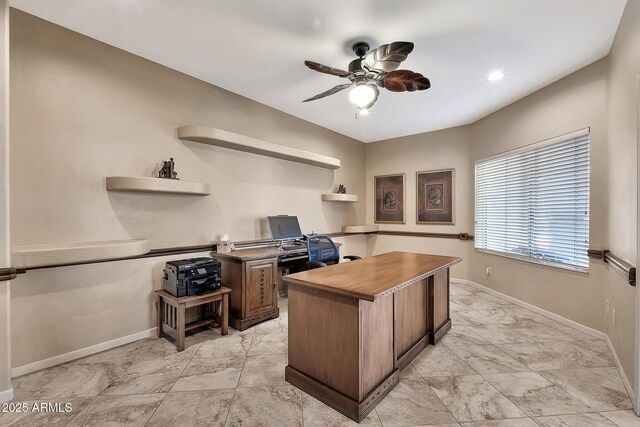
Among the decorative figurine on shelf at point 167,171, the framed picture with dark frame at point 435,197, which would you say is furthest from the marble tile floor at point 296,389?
the framed picture with dark frame at point 435,197

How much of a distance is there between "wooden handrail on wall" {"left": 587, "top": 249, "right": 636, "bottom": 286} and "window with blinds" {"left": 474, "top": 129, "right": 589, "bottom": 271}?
20 cm

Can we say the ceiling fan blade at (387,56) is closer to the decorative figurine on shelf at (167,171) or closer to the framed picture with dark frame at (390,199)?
the decorative figurine on shelf at (167,171)

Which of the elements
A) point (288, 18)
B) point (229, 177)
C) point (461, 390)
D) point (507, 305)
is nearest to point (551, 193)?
point (507, 305)

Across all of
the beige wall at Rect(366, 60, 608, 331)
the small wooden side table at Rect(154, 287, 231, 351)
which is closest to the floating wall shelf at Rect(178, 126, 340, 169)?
the small wooden side table at Rect(154, 287, 231, 351)

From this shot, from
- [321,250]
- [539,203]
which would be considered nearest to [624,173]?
[539,203]

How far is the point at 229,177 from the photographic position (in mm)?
3629

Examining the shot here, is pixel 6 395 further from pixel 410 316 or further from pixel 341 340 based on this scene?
pixel 410 316

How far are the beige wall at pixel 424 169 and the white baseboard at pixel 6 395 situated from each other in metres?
5.36

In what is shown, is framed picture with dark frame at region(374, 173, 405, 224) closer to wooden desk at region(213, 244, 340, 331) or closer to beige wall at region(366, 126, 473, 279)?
beige wall at region(366, 126, 473, 279)

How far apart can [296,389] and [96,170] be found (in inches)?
103

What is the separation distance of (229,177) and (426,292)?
2759 millimetres

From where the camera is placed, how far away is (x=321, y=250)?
362 centimetres

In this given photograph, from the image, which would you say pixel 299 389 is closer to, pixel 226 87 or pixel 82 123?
pixel 82 123

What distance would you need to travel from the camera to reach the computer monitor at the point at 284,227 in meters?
3.98
